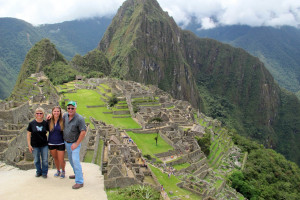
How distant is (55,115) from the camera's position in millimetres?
9023

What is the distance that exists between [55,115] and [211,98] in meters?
188

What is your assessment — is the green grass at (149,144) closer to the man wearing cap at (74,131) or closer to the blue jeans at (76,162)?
the blue jeans at (76,162)

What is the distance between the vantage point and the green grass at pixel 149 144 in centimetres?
2985

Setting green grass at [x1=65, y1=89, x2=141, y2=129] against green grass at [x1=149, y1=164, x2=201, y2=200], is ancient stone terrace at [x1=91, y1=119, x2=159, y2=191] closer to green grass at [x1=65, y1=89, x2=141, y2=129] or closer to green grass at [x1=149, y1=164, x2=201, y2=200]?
green grass at [x1=149, y1=164, x2=201, y2=200]

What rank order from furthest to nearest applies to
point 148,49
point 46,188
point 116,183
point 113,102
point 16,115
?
point 148,49 → point 113,102 → point 16,115 → point 116,183 → point 46,188

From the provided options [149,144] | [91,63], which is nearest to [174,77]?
[91,63]

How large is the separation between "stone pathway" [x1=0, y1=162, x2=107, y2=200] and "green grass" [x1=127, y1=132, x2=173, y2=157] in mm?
18465

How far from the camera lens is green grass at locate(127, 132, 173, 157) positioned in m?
29.8

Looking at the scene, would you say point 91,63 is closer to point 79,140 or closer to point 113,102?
point 113,102

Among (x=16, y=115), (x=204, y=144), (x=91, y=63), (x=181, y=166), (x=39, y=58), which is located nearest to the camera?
(x=16, y=115)

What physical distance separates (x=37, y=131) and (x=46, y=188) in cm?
209

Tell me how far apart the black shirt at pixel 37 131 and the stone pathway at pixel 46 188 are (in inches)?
59.7

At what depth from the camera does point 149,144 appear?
1256 inches

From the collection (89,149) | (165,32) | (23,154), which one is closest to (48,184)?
(23,154)
